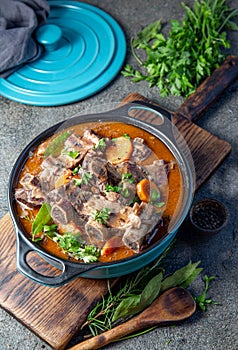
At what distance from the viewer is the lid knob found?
3.51 meters

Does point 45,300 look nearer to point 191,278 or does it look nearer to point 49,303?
point 49,303

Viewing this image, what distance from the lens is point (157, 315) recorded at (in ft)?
8.51

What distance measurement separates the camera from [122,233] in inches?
97.1

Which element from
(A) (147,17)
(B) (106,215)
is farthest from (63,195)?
(A) (147,17)

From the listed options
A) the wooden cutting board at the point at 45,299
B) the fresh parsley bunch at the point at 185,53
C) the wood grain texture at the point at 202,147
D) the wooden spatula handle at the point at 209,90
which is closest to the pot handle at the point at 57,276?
the wooden cutting board at the point at 45,299

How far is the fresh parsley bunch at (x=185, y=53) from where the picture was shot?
3416 millimetres

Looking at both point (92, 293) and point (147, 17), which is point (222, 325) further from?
point (147, 17)

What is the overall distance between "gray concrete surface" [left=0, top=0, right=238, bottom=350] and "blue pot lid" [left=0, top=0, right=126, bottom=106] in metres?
0.06

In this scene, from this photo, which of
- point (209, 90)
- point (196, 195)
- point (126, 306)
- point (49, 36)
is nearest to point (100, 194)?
point (126, 306)

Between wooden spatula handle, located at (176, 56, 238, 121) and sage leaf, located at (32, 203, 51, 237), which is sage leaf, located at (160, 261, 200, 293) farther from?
wooden spatula handle, located at (176, 56, 238, 121)

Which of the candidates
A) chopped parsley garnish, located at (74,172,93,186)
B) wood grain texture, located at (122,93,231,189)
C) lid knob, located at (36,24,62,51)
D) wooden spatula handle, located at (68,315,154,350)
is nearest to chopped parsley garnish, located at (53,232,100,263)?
chopped parsley garnish, located at (74,172,93,186)

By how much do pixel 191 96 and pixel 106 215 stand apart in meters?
1.08

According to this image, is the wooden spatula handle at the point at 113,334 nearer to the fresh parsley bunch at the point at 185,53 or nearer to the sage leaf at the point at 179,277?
the sage leaf at the point at 179,277

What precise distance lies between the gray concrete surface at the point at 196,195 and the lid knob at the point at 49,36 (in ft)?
1.28
